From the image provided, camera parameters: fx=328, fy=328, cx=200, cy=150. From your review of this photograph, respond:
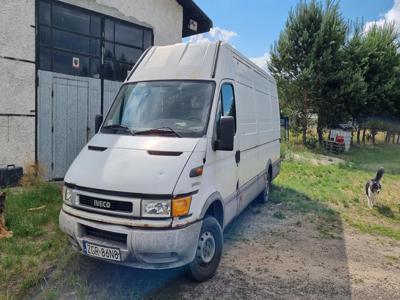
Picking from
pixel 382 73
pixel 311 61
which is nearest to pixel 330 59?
pixel 311 61

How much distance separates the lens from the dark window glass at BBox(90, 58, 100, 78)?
8.86 metres

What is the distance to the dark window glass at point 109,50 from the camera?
9.16m

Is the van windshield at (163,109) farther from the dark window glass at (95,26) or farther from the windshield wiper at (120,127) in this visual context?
the dark window glass at (95,26)

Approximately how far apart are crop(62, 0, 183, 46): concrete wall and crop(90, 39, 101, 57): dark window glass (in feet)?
2.63

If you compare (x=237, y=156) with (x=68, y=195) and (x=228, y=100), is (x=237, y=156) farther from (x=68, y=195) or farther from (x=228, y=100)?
(x=68, y=195)

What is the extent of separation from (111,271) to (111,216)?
1108 millimetres

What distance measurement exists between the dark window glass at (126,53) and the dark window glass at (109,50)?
14 cm

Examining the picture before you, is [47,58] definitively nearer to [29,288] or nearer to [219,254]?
[29,288]

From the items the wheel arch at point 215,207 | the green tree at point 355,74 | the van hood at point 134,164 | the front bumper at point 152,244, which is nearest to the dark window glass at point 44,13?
the van hood at point 134,164

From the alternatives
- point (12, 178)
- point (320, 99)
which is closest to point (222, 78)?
point (12, 178)

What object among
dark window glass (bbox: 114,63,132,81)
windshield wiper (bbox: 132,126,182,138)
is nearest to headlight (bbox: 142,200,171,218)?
windshield wiper (bbox: 132,126,182,138)

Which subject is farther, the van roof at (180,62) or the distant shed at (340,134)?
the distant shed at (340,134)

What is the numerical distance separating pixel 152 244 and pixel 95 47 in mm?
7176

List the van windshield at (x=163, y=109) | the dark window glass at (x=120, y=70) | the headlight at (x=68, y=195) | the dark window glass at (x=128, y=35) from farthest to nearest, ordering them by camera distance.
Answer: the dark window glass at (x=120, y=70)
the dark window glass at (x=128, y=35)
the van windshield at (x=163, y=109)
the headlight at (x=68, y=195)
